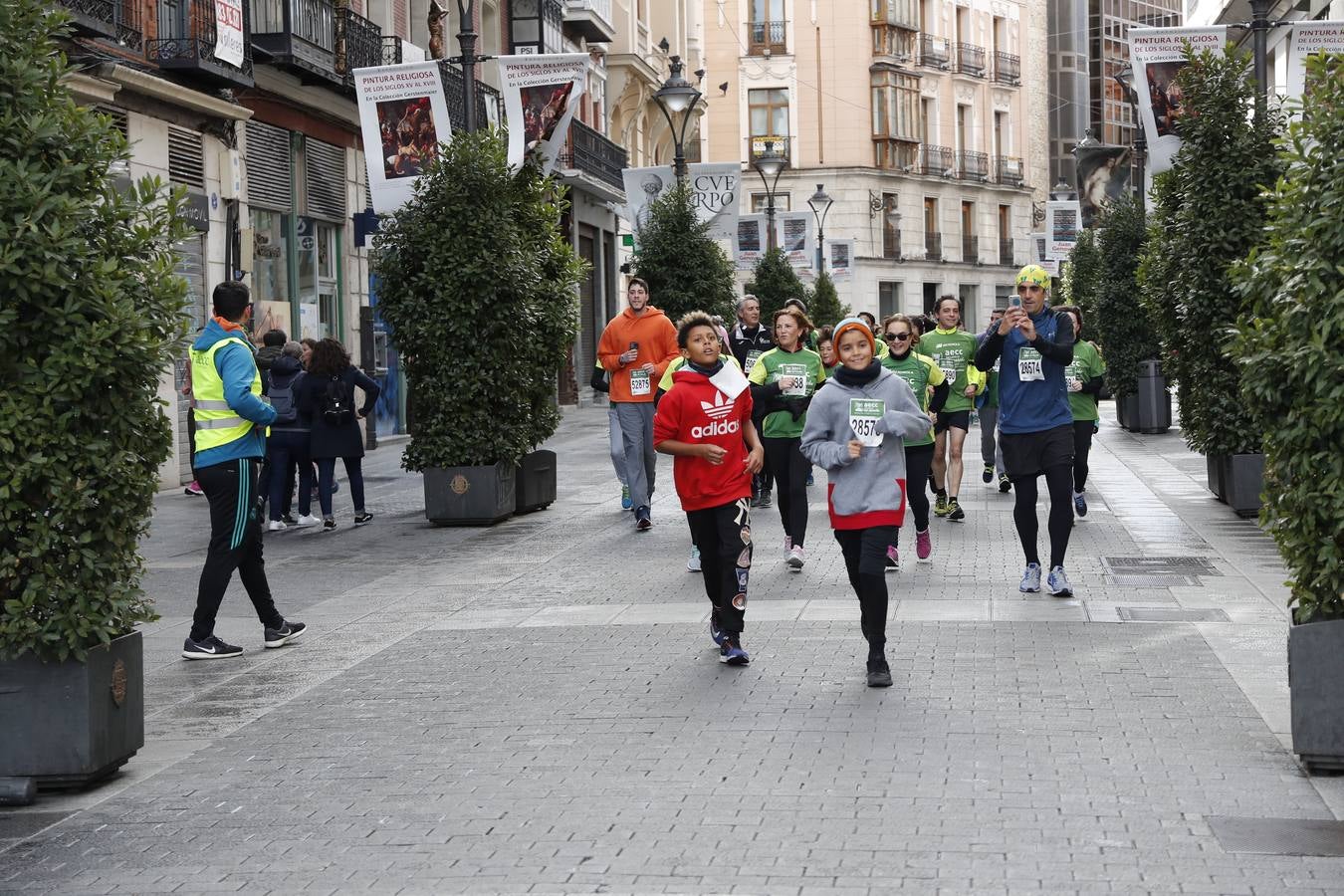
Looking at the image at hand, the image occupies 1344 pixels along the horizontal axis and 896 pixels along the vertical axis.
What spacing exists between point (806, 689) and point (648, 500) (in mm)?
7658

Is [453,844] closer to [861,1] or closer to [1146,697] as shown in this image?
[1146,697]

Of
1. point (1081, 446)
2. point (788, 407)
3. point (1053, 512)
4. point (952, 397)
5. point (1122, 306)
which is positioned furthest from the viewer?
point (1122, 306)

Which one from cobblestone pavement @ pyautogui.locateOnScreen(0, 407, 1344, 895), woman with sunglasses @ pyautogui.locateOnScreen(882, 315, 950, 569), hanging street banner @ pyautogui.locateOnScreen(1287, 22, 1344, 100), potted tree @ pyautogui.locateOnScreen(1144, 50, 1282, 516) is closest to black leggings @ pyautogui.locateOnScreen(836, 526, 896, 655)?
cobblestone pavement @ pyautogui.locateOnScreen(0, 407, 1344, 895)

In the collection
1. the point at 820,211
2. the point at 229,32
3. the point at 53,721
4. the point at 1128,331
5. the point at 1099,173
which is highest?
the point at 820,211

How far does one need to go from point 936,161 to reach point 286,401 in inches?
2465

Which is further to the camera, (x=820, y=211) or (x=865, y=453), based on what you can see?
(x=820, y=211)

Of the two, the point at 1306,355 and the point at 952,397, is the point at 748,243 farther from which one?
the point at 1306,355

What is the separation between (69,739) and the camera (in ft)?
21.7

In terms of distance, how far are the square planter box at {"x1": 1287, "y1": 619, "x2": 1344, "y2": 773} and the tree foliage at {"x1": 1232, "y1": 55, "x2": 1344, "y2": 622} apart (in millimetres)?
122

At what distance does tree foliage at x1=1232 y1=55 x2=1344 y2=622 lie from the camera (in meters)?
6.46

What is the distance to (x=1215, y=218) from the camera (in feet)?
52.2

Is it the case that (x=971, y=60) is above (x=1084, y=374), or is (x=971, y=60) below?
above

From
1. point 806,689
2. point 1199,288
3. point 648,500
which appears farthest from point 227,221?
point 806,689

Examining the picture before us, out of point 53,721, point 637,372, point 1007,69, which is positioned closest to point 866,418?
point 53,721
